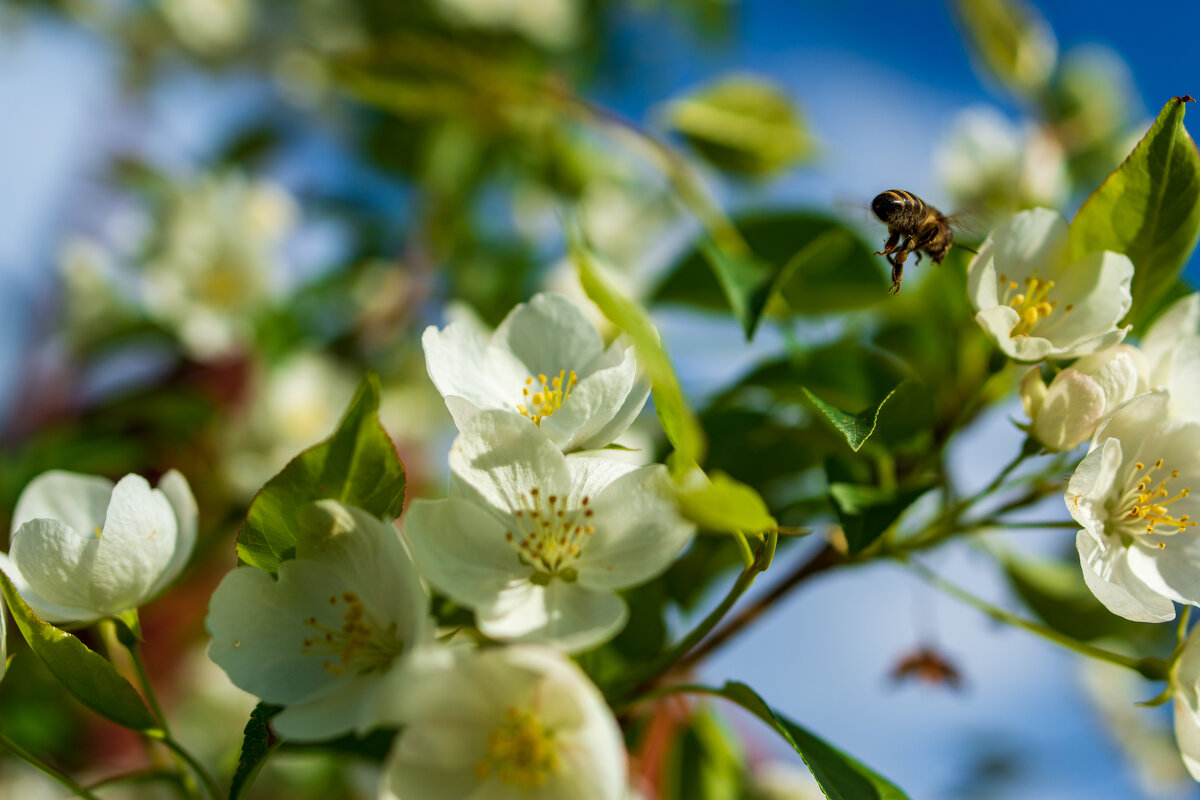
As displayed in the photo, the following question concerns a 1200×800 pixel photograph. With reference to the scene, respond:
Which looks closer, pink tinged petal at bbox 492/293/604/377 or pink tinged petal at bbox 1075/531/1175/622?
pink tinged petal at bbox 1075/531/1175/622

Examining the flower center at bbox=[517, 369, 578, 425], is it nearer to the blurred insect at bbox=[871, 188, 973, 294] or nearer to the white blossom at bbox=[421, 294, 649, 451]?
the white blossom at bbox=[421, 294, 649, 451]

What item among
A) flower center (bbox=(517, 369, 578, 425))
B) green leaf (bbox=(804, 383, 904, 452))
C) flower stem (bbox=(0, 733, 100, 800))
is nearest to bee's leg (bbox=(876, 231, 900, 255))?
green leaf (bbox=(804, 383, 904, 452))

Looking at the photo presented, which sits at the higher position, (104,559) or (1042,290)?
(1042,290)

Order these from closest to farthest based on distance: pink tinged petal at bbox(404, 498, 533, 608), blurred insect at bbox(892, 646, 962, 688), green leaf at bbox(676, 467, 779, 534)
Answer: green leaf at bbox(676, 467, 779, 534)
pink tinged petal at bbox(404, 498, 533, 608)
blurred insect at bbox(892, 646, 962, 688)

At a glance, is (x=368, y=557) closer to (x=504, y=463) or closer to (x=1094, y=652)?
(x=504, y=463)

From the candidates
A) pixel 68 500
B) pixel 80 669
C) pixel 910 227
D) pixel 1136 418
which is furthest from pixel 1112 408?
pixel 68 500

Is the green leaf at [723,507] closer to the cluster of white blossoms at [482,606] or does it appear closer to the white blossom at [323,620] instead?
the cluster of white blossoms at [482,606]

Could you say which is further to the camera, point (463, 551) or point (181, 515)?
point (181, 515)

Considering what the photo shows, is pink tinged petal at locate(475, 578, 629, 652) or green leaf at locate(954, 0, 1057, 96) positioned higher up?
green leaf at locate(954, 0, 1057, 96)
